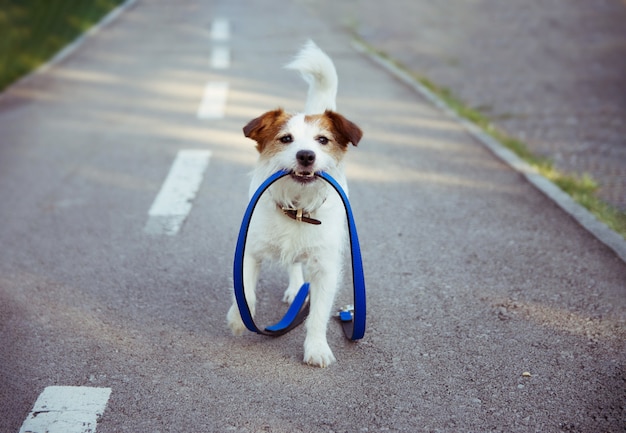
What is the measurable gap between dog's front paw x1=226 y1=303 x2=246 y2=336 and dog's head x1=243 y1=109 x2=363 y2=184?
898mm

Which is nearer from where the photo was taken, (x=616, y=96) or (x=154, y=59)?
(x=616, y=96)

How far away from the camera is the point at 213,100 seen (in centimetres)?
1056

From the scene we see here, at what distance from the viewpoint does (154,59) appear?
1412 centimetres

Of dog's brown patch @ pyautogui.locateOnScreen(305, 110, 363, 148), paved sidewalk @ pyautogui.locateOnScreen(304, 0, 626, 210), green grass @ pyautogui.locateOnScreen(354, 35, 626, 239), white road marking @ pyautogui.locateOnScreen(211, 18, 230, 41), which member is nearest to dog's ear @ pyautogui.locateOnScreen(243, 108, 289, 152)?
dog's brown patch @ pyautogui.locateOnScreen(305, 110, 363, 148)

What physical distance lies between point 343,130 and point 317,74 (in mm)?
828

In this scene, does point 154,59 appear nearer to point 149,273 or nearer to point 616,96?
point 616,96

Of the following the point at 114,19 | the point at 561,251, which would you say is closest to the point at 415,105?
the point at 561,251

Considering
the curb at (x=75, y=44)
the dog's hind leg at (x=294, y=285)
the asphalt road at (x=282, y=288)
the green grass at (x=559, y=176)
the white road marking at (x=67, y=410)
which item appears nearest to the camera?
the white road marking at (x=67, y=410)

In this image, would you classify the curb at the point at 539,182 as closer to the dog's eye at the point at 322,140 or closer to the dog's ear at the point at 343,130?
the dog's ear at the point at 343,130

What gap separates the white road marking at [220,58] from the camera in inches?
519

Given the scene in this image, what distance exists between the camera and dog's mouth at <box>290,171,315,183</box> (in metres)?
3.67

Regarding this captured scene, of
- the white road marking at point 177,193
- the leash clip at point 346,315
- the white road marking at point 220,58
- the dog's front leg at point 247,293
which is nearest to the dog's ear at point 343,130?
the dog's front leg at point 247,293

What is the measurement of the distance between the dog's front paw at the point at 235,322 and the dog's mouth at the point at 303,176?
0.88m

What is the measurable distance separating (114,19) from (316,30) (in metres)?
6.48
